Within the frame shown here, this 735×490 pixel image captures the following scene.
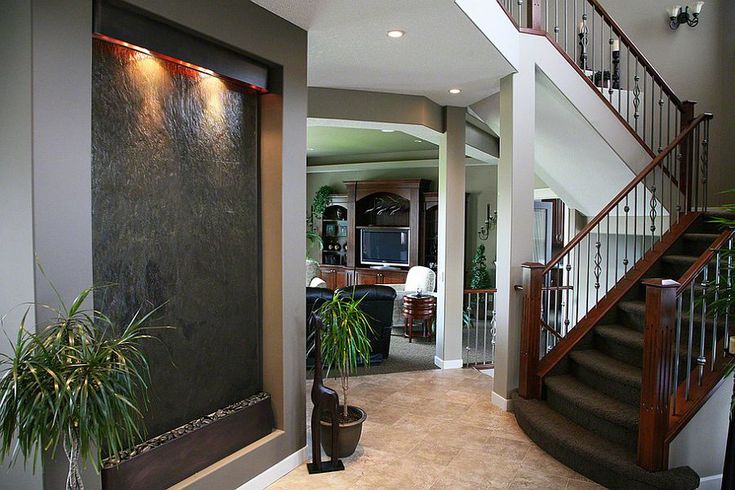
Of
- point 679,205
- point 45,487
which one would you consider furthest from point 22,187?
point 679,205

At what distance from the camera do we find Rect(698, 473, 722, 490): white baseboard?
10.2 feet

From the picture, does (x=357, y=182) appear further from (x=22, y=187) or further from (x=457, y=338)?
(x=22, y=187)

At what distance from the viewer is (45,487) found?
6.63 feet

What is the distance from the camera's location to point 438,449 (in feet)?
12.4

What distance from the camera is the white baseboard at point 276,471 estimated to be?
→ 317cm

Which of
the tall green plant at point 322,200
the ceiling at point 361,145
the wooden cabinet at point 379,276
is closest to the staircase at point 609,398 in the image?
the ceiling at point 361,145

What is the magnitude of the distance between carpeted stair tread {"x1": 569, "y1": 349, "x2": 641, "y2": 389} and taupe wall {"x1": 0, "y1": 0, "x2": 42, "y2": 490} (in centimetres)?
339

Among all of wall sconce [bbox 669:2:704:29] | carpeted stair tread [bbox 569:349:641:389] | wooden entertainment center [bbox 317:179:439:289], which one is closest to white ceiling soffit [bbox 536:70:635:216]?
carpeted stair tread [bbox 569:349:641:389]

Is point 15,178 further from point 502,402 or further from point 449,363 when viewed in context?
point 449,363

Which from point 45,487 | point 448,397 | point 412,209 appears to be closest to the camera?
point 45,487

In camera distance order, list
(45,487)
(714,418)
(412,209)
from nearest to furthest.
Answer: (45,487) < (714,418) < (412,209)

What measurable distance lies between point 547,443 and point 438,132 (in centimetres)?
342

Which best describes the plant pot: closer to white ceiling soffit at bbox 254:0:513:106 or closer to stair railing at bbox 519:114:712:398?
stair railing at bbox 519:114:712:398

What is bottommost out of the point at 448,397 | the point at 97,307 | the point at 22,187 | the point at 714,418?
the point at 448,397
